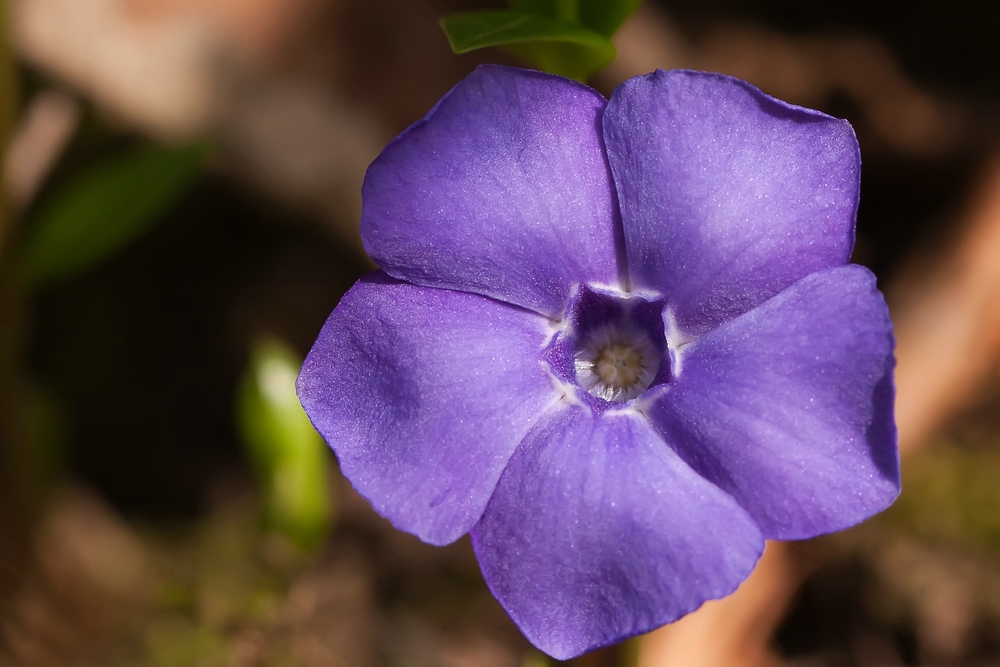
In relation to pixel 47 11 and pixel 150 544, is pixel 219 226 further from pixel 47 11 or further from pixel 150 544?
pixel 150 544

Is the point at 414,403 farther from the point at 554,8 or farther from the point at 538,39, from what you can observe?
the point at 554,8

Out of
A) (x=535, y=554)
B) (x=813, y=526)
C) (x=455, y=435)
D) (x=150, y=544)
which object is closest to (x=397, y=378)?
(x=455, y=435)

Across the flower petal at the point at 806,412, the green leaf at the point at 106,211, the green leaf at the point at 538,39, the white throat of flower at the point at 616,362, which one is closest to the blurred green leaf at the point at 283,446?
the green leaf at the point at 106,211

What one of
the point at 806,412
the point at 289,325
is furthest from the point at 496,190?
the point at 289,325

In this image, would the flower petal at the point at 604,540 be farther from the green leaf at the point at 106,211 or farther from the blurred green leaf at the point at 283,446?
the green leaf at the point at 106,211

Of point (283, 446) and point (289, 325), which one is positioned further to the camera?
point (289, 325)

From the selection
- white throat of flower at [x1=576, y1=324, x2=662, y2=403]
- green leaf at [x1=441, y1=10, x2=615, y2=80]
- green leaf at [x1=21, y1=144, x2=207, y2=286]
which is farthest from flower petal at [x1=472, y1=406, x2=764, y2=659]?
green leaf at [x1=21, y1=144, x2=207, y2=286]
